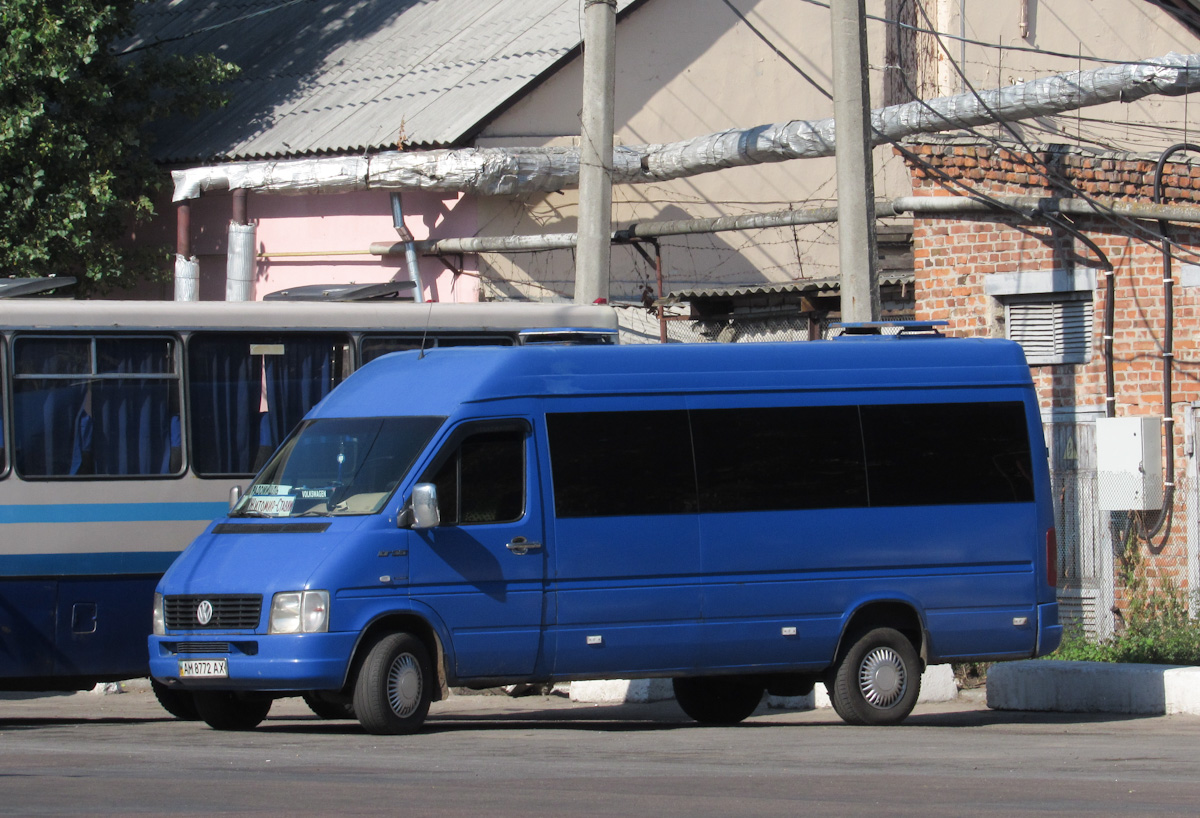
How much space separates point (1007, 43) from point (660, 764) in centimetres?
2009

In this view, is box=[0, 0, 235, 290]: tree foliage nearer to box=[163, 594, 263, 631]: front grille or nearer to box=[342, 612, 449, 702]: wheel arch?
box=[163, 594, 263, 631]: front grille

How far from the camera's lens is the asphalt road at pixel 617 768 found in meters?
7.52

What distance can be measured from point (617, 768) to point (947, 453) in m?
4.15

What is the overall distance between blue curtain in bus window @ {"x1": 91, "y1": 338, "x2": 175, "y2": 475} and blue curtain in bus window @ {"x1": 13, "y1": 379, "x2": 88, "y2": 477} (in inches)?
5.3

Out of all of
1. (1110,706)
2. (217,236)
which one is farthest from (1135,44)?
(1110,706)

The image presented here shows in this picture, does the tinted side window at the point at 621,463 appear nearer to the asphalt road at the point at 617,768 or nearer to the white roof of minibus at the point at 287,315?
the asphalt road at the point at 617,768

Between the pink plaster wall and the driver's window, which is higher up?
the pink plaster wall

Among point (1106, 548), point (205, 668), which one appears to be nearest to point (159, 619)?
point (205, 668)

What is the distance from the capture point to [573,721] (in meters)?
13.3

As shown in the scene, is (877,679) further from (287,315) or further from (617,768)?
(287,315)

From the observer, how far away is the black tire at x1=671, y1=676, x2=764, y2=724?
12.8 m

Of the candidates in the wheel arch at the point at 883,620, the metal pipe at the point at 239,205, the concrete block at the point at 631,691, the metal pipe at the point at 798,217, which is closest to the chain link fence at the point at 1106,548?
the metal pipe at the point at 798,217

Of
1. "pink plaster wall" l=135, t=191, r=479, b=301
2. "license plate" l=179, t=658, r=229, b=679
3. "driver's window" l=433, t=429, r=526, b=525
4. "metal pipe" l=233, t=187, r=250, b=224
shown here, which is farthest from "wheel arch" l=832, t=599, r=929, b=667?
"metal pipe" l=233, t=187, r=250, b=224

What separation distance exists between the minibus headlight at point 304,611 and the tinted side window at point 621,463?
1.59 meters
